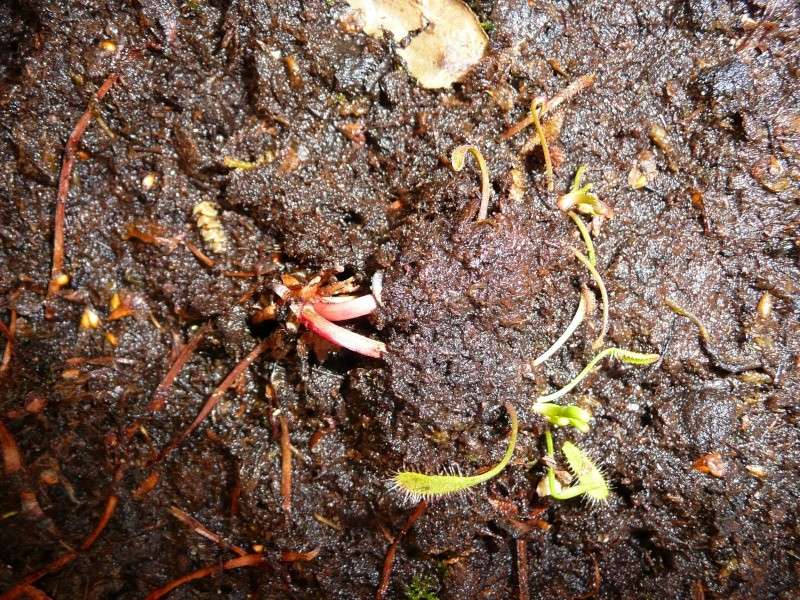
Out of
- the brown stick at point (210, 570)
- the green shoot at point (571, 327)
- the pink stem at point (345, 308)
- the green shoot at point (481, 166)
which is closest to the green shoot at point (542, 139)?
the green shoot at point (481, 166)

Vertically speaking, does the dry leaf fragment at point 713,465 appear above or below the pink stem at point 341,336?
below

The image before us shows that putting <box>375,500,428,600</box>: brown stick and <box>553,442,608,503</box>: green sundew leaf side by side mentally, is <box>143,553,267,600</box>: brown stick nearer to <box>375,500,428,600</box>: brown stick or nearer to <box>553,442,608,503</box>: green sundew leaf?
<box>375,500,428,600</box>: brown stick

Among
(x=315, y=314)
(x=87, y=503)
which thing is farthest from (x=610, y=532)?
(x=87, y=503)

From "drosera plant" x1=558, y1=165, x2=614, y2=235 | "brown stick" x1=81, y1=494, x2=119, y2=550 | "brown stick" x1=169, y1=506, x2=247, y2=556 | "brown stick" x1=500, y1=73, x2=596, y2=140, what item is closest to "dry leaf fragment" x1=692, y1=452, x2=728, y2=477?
"drosera plant" x1=558, y1=165, x2=614, y2=235

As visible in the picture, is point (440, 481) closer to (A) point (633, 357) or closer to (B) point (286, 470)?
(B) point (286, 470)

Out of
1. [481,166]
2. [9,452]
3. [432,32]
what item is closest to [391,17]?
[432,32]

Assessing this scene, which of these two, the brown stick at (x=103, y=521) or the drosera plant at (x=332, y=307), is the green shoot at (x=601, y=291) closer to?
the drosera plant at (x=332, y=307)
